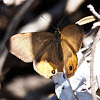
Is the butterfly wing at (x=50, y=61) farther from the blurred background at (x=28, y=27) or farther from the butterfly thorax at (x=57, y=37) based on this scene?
the blurred background at (x=28, y=27)

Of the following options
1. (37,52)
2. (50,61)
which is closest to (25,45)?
(37,52)

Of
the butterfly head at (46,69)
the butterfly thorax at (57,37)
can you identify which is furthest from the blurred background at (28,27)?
the butterfly head at (46,69)

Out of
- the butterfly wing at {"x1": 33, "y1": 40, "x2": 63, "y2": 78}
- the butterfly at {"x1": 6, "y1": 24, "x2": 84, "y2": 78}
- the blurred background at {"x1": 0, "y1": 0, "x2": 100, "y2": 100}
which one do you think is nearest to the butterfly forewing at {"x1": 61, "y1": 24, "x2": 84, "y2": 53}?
the butterfly at {"x1": 6, "y1": 24, "x2": 84, "y2": 78}

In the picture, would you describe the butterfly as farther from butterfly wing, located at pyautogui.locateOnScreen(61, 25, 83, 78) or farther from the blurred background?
the blurred background

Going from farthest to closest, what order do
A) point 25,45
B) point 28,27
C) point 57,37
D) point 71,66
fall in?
point 28,27
point 57,37
point 25,45
point 71,66

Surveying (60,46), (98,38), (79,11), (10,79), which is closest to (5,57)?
(10,79)

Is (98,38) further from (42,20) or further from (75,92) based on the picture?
(42,20)

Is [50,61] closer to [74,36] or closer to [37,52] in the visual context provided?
[37,52]
